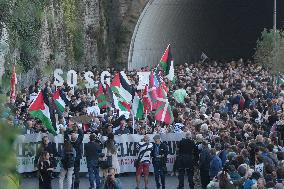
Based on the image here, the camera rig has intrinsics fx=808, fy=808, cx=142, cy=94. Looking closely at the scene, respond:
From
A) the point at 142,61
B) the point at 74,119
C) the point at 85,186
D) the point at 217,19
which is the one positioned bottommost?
the point at 85,186

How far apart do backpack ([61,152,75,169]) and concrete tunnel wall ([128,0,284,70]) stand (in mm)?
23223

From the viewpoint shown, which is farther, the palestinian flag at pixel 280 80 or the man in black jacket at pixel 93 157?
the palestinian flag at pixel 280 80

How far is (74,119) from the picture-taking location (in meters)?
17.8

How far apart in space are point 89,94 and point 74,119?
22.1ft

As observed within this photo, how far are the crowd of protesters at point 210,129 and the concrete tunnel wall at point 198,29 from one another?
10.9 meters

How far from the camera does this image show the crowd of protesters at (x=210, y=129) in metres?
11.5

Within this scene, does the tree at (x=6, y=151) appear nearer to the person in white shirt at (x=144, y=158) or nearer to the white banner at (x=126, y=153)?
the person in white shirt at (x=144, y=158)

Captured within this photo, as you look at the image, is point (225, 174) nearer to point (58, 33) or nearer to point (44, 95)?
point (44, 95)

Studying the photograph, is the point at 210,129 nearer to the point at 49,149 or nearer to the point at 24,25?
the point at 49,149

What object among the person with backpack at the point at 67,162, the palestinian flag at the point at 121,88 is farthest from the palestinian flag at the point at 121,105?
the person with backpack at the point at 67,162

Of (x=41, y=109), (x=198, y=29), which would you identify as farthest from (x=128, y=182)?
(x=198, y=29)

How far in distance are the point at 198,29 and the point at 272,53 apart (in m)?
11.5

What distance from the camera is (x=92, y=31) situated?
1515 inches

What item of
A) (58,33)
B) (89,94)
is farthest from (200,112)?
(58,33)
